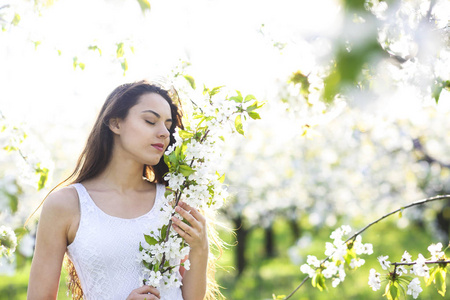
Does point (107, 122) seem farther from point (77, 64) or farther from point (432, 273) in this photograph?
point (432, 273)

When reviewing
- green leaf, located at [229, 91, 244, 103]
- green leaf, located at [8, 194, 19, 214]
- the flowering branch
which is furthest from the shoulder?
green leaf, located at [8, 194, 19, 214]

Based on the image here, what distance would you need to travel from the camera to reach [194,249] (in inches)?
80.0

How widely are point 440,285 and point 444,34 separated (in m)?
0.93

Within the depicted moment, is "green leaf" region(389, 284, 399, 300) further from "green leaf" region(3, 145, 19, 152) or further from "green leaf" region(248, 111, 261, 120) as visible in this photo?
"green leaf" region(3, 145, 19, 152)

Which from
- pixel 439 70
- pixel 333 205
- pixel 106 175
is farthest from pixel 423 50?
pixel 333 205

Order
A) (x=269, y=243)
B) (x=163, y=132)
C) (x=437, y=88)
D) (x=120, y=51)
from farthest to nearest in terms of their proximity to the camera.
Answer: (x=269, y=243), (x=120, y=51), (x=163, y=132), (x=437, y=88)

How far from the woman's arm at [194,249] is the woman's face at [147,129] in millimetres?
322

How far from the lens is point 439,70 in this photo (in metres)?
1.48

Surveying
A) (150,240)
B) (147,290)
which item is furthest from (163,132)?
(147,290)

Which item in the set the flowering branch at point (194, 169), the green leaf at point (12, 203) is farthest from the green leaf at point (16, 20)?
the green leaf at point (12, 203)

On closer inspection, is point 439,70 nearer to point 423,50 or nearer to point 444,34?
point 444,34

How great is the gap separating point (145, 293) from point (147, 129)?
65cm

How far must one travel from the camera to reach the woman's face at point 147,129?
6.57 ft

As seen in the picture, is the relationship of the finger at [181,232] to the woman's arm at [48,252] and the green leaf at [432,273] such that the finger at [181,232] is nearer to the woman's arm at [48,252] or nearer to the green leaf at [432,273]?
the woman's arm at [48,252]
